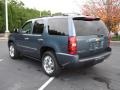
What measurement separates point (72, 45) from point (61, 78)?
123cm

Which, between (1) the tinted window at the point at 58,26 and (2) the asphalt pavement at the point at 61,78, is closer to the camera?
(2) the asphalt pavement at the point at 61,78

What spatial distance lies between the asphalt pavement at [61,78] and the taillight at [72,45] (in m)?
0.91

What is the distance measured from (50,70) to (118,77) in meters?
2.07

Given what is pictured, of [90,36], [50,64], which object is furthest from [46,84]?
[90,36]

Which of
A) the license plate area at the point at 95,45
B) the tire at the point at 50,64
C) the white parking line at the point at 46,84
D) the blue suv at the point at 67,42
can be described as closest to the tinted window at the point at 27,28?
the blue suv at the point at 67,42

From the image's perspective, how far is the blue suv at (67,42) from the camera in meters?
5.61

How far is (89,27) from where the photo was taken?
20.0ft

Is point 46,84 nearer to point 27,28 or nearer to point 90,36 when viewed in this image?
point 90,36

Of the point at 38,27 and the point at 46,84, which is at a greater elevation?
the point at 38,27

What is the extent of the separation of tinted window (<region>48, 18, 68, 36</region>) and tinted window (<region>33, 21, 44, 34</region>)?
41 centimetres

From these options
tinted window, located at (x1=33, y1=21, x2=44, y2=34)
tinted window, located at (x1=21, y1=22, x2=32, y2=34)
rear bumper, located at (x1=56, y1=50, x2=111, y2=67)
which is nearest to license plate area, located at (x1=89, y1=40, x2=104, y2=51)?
rear bumper, located at (x1=56, y1=50, x2=111, y2=67)

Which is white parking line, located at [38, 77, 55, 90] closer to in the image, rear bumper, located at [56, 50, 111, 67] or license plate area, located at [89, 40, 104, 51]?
rear bumper, located at [56, 50, 111, 67]

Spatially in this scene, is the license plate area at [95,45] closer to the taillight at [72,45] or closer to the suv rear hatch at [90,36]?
the suv rear hatch at [90,36]

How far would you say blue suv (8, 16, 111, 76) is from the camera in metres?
5.61
